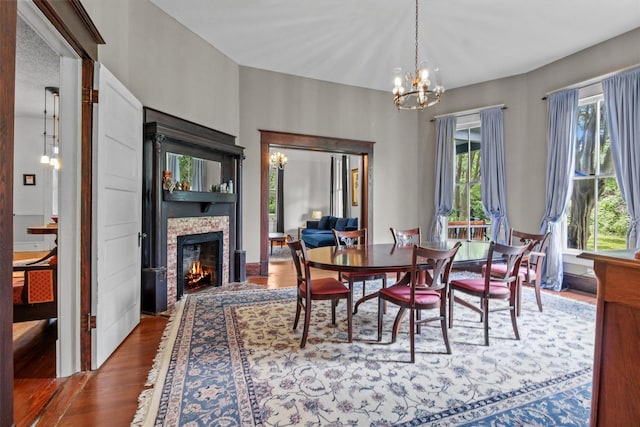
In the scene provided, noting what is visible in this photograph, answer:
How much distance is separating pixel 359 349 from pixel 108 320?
1.93 meters

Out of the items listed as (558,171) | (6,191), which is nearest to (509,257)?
(558,171)

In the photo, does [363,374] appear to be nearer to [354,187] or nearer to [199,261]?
[199,261]

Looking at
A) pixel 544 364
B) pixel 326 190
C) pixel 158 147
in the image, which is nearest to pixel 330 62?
pixel 158 147

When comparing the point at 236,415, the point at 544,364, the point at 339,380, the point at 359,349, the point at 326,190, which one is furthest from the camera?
the point at 326,190

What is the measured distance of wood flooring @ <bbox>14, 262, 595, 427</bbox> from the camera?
1747mm

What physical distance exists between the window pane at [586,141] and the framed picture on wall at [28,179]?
9868mm

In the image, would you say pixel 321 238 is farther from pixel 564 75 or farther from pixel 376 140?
pixel 564 75

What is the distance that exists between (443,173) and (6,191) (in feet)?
19.2

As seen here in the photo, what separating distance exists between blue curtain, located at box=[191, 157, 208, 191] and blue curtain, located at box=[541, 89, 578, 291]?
4.78 metres

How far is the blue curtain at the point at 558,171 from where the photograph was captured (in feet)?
14.2

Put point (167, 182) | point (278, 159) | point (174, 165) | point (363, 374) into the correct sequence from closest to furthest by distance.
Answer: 1. point (363, 374)
2. point (167, 182)
3. point (174, 165)
4. point (278, 159)

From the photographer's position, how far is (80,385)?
206 cm

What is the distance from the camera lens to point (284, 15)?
11.9 ft

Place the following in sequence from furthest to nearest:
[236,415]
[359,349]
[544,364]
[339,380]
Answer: [359,349]
[544,364]
[339,380]
[236,415]
